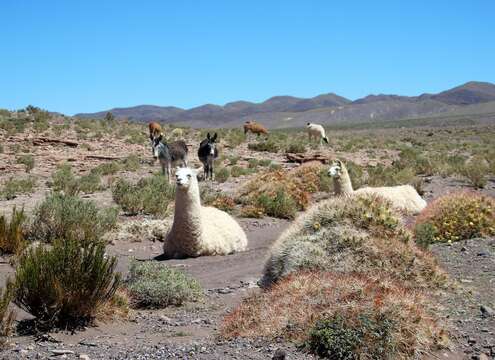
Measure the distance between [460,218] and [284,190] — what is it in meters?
5.96


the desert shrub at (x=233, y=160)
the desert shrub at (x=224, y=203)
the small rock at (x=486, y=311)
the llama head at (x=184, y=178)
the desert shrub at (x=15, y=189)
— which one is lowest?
the small rock at (x=486, y=311)

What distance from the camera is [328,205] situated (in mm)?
8055

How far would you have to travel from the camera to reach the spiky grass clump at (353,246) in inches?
291

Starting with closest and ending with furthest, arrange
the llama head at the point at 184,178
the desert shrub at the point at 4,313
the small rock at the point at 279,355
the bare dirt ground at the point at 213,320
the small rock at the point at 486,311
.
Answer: the small rock at the point at 279,355 → the bare dirt ground at the point at 213,320 → the desert shrub at the point at 4,313 → the small rock at the point at 486,311 → the llama head at the point at 184,178

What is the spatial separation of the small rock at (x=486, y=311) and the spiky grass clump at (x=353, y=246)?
0.62m

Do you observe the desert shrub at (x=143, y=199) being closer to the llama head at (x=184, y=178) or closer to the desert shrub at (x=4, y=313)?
the llama head at (x=184, y=178)

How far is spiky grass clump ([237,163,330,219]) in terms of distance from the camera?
52.6 feet

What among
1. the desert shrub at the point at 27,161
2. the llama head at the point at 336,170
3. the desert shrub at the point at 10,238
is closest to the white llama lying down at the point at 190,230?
the desert shrub at the point at 10,238

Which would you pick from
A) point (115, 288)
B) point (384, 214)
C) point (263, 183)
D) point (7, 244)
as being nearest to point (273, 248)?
point (384, 214)

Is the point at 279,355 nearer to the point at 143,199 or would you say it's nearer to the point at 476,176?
the point at 143,199

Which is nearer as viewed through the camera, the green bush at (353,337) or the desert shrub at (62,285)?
the green bush at (353,337)

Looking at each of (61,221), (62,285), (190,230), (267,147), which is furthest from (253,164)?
(62,285)

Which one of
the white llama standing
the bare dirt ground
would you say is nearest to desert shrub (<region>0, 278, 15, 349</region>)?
the bare dirt ground

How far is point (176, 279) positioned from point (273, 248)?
4.20 ft
